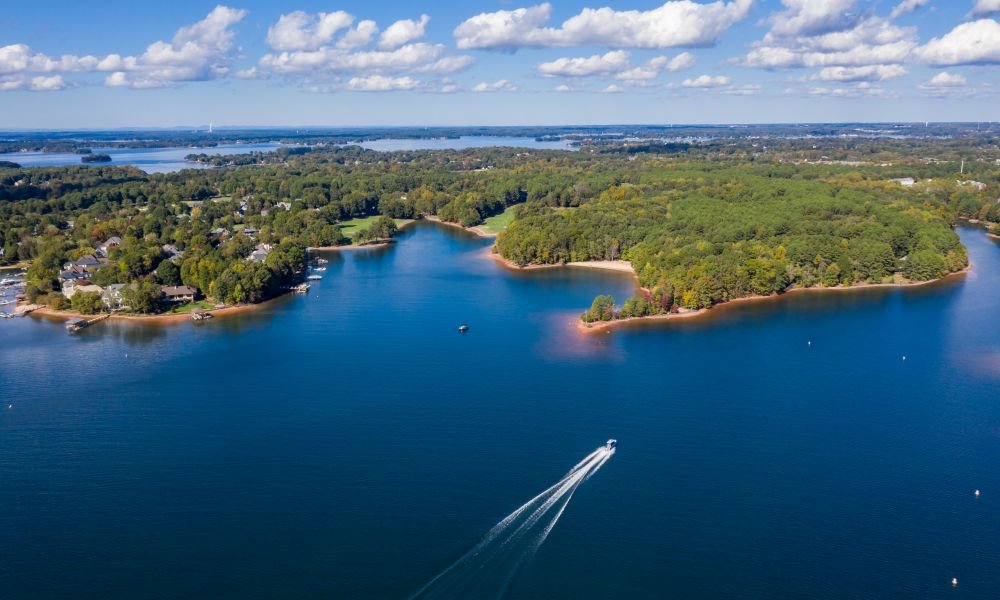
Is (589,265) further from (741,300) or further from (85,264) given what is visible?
(85,264)

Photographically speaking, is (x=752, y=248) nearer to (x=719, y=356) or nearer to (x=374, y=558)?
(x=719, y=356)

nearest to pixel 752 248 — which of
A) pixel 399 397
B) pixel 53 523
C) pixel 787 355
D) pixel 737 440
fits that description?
pixel 787 355

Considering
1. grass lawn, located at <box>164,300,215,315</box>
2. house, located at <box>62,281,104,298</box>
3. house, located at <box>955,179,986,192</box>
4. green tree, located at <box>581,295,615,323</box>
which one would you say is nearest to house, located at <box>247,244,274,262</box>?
grass lawn, located at <box>164,300,215,315</box>

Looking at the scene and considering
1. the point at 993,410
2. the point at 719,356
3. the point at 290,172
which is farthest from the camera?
the point at 290,172

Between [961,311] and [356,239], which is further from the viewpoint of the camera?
[356,239]

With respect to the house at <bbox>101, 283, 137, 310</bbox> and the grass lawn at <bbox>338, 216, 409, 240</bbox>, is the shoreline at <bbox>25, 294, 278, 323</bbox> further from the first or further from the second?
the grass lawn at <bbox>338, 216, 409, 240</bbox>

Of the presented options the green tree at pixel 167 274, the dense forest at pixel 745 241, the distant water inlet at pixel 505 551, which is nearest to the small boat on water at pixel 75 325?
the green tree at pixel 167 274

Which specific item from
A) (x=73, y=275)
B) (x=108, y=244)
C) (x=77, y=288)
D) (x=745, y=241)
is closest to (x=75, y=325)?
(x=77, y=288)
